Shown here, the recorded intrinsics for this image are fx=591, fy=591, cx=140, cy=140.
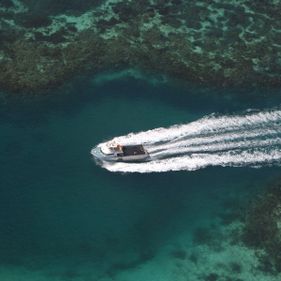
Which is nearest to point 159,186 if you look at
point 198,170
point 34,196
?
point 198,170

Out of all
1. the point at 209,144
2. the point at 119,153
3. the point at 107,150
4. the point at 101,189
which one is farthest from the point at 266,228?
the point at 107,150

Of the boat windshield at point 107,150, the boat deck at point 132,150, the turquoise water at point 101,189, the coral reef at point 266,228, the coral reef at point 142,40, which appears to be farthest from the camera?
the coral reef at point 142,40

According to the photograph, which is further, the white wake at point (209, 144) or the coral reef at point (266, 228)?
the white wake at point (209, 144)

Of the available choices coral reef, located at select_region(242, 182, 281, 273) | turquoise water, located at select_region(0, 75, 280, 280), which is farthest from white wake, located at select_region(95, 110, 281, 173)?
coral reef, located at select_region(242, 182, 281, 273)

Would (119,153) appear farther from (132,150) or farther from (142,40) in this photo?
(142,40)

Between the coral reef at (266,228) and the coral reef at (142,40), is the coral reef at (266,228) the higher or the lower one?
the lower one

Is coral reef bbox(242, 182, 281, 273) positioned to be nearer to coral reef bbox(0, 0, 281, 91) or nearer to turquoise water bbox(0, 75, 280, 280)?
turquoise water bbox(0, 75, 280, 280)

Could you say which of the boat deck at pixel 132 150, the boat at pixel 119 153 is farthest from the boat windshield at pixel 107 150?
the boat deck at pixel 132 150

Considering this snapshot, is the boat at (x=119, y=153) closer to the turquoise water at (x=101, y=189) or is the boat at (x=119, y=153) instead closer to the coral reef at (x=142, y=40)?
the turquoise water at (x=101, y=189)
